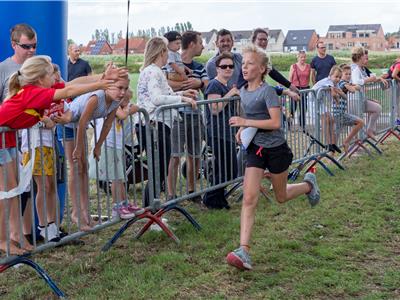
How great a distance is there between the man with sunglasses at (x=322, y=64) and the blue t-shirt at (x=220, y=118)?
677 centimetres

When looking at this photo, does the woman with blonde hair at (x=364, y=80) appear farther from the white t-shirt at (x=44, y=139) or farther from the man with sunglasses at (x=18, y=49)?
the white t-shirt at (x=44, y=139)

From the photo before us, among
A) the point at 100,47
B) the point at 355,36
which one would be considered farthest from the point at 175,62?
the point at 355,36

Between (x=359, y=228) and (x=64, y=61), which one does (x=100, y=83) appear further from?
(x=359, y=228)

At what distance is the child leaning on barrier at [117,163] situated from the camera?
5.78 metres

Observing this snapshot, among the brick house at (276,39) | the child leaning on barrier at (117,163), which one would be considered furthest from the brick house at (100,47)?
the brick house at (276,39)

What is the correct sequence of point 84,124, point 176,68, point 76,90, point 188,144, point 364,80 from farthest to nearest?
point 364,80 → point 176,68 → point 188,144 → point 84,124 → point 76,90

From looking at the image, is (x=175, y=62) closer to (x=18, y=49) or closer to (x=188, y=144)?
(x=188, y=144)

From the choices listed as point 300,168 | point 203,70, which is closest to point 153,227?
point 203,70

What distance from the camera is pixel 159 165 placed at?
6.47 m

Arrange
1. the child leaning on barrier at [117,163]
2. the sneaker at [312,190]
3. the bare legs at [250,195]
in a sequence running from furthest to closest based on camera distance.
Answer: the sneaker at [312,190] < the child leaning on barrier at [117,163] < the bare legs at [250,195]

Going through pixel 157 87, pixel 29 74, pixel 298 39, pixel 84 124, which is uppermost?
pixel 298 39

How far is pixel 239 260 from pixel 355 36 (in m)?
109

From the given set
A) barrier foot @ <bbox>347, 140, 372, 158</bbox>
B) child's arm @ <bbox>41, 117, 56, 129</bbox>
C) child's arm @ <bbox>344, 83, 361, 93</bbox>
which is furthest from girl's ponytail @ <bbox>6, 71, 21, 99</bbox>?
barrier foot @ <bbox>347, 140, 372, 158</bbox>

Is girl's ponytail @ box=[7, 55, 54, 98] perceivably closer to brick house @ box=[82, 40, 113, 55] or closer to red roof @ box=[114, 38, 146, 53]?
red roof @ box=[114, 38, 146, 53]
